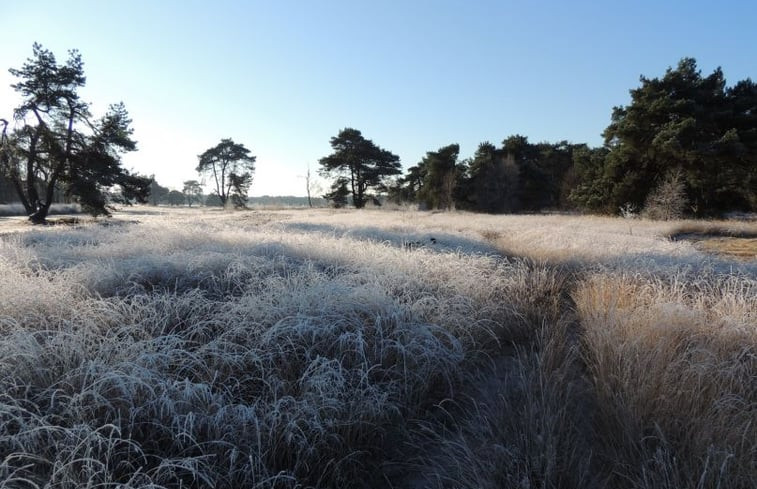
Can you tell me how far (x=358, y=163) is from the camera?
3606cm

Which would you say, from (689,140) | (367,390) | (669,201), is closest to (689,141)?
(689,140)

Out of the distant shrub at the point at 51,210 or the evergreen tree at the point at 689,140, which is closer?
the evergreen tree at the point at 689,140

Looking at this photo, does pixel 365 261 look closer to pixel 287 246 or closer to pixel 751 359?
pixel 287 246

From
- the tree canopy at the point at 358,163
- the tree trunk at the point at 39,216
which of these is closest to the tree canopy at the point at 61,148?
the tree trunk at the point at 39,216

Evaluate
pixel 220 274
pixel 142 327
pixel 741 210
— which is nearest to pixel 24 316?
pixel 142 327

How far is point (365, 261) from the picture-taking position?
5438 mm

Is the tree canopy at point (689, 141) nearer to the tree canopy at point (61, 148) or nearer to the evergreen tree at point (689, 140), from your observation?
the evergreen tree at point (689, 140)

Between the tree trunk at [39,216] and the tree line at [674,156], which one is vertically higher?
the tree line at [674,156]

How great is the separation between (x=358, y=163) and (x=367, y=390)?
115 feet

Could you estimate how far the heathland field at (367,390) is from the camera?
172 centimetres

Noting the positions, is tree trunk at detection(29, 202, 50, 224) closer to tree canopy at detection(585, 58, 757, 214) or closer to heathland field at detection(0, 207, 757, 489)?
heathland field at detection(0, 207, 757, 489)

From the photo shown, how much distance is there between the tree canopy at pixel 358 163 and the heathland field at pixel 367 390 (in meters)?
32.8

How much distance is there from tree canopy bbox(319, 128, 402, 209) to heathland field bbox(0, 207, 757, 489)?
32804 millimetres

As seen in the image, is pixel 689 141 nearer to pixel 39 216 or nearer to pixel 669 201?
pixel 669 201
